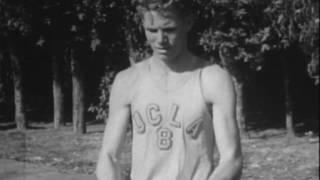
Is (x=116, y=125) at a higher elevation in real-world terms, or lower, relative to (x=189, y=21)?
lower

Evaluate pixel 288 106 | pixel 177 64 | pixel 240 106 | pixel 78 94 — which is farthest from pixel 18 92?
pixel 177 64

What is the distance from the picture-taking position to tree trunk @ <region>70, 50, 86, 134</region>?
1219 centimetres

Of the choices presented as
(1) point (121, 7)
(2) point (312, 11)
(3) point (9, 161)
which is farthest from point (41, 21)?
(2) point (312, 11)

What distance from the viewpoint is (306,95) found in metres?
14.1

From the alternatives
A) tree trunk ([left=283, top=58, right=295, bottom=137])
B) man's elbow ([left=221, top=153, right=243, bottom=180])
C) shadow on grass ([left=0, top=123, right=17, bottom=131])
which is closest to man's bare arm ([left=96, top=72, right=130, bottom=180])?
man's elbow ([left=221, top=153, right=243, bottom=180])

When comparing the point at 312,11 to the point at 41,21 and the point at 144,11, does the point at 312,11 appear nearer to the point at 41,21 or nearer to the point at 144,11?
the point at 41,21

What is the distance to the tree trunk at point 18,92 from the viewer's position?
500 inches

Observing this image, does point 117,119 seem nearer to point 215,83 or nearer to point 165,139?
point 165,139

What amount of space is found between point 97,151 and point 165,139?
305 inches

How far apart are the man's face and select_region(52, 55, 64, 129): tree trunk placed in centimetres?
928

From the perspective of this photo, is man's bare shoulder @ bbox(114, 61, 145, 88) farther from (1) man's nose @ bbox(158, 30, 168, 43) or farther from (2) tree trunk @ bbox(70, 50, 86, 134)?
(2) tree trunk @ bbox(70, 50, 86, 134)

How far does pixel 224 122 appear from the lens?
3.19 metres

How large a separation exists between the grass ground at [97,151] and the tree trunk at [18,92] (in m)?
0.22

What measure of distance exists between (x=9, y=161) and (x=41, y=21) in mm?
2542
